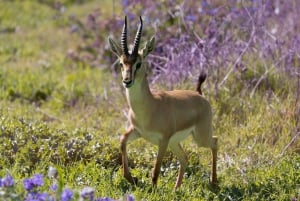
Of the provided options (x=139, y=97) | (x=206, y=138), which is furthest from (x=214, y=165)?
(x=139, y=97)

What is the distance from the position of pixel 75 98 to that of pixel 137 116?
334cm

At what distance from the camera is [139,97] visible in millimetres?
4875

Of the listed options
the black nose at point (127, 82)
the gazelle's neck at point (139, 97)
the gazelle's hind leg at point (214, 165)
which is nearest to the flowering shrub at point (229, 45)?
the gazelle's hind leg at point (214, 165)

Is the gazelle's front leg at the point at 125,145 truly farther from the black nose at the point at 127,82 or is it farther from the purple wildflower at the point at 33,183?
the purple wildflower at the point at 33,183

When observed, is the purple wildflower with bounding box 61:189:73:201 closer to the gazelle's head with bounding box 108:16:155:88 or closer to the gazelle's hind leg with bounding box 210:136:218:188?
the gazelle's head with bounding box 108:16:155:88

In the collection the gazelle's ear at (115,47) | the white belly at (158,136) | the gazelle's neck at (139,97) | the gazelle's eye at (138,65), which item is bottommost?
the white belly at (158,136)

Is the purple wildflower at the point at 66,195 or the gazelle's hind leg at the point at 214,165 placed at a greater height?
the purple wildflower at the point at 66,195

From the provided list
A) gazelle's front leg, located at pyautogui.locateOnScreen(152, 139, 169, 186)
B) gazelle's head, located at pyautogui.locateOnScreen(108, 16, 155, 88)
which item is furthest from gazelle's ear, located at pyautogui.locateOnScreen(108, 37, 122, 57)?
gazelle's front leg, located at pyautogui.locateOnScreen(152, 139, 169, 186)

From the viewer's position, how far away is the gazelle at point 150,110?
188 inches

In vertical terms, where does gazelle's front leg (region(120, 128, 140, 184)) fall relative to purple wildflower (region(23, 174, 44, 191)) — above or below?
below

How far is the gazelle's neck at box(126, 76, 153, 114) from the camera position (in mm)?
4863

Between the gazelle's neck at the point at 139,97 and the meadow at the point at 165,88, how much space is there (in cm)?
58

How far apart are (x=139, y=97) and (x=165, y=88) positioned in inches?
96.2

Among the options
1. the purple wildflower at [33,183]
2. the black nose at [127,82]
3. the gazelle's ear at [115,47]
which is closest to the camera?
the purple wildflower at [33,183]
